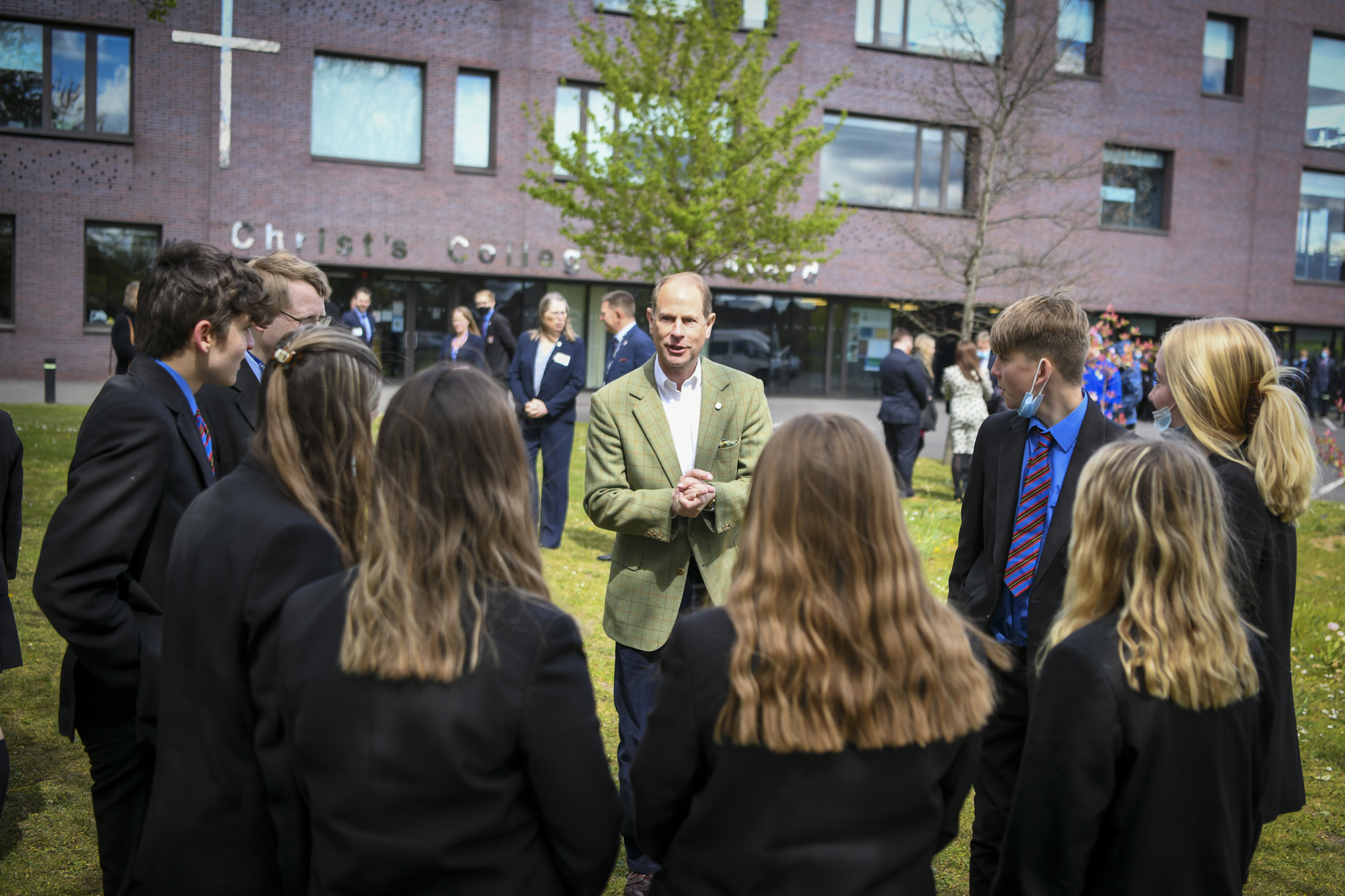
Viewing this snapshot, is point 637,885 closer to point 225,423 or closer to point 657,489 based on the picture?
point 657,489

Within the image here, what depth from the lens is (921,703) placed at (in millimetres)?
1822

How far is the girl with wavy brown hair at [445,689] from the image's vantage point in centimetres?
175

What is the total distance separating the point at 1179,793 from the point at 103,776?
260 centimetres

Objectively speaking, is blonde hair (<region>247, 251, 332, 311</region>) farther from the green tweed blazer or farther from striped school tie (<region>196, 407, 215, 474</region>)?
the green tweed blazer

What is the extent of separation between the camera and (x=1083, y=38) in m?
25.2

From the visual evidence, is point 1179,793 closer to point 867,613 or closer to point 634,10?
point 867,613

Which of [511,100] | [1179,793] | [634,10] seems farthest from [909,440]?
[511,100]

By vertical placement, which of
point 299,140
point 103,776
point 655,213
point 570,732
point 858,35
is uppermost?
point 858,35

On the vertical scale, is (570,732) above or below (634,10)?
below

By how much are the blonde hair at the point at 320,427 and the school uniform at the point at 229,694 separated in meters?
0.05

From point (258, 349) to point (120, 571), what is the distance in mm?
1813

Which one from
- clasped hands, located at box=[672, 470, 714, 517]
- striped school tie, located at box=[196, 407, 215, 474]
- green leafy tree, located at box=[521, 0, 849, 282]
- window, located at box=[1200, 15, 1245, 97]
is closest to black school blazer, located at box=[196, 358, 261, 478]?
striped school tie, located at box=[196, 407, 215, 474]

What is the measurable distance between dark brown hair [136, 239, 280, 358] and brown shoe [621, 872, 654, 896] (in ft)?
7.38

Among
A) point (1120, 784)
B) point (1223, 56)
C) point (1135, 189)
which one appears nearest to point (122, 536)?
point (1120, 784)
